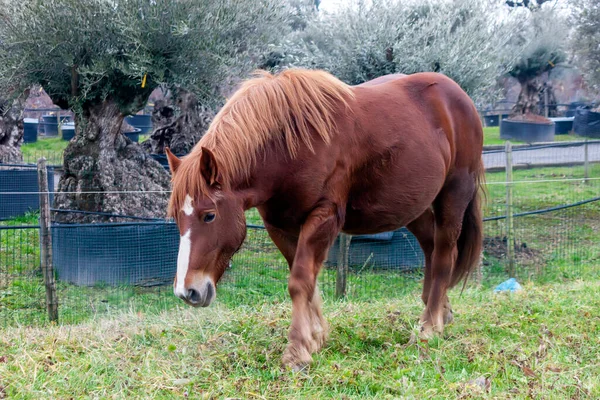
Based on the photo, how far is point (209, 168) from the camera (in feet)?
11.5

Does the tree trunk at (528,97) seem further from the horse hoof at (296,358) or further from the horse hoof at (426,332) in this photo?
the horse hoof at (296,358)

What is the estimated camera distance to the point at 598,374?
3738 millimetres

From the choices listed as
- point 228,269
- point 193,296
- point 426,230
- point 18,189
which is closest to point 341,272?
point 228,269

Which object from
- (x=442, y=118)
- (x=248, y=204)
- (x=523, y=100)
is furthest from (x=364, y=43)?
(x=523, y=100)

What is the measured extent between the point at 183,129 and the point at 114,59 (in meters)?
5.59

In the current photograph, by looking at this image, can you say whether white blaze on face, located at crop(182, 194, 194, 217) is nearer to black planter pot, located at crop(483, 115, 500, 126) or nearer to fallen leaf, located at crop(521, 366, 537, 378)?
fallen leaf, located at crop(521, 366, 537, 378)

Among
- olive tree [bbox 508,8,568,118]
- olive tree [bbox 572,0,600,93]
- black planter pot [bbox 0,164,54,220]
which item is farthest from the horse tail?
olive tree [bbox 508,8,568,118]

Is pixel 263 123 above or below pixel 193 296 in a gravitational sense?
above

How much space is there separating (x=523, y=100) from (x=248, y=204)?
844 inches

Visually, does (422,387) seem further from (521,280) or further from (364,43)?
(364,43)

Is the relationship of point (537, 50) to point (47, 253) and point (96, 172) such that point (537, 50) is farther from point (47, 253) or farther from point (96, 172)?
point (47, 253)

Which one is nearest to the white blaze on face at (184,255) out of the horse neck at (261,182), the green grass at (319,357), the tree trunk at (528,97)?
the horse neck at (261,182)

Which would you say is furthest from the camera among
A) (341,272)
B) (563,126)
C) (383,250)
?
(563,126)

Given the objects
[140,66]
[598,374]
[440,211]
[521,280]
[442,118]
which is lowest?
[521,280]
